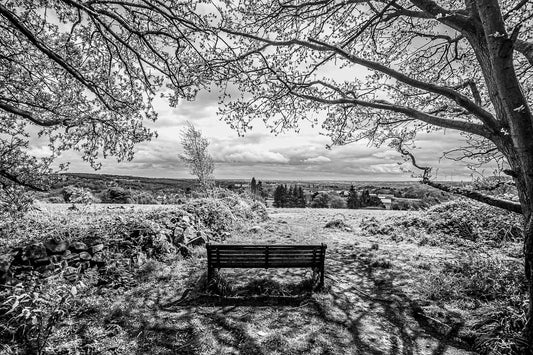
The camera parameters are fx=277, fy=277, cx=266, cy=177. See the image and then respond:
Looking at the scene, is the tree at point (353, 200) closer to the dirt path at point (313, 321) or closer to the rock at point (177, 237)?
the dirt path at point (313, 321)

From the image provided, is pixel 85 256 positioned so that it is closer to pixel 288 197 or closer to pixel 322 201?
pixel 322 201

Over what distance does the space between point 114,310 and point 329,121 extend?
5.80m

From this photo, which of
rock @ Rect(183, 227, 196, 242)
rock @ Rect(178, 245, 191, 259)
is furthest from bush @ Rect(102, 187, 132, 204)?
rock @ Rect(178, 245, 191, 259)

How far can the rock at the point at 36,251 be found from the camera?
5.34 meters

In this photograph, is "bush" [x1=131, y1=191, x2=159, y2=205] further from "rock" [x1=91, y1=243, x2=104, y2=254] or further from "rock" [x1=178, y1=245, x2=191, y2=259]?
"rock" [x1=91, y1=243, x2=104, y2=254]

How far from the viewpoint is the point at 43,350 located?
11.1 ft

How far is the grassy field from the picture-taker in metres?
3.91

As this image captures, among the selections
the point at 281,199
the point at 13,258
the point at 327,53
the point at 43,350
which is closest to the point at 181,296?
the point at 43,350

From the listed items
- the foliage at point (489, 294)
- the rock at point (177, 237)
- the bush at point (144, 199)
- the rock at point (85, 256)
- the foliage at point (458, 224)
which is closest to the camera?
the foliage at point (489, 294)

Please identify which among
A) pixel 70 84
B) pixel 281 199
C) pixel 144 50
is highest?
pixel 144 50

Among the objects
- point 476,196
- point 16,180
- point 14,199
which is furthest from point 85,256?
point 476,196

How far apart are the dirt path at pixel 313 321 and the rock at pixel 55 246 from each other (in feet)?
8.55

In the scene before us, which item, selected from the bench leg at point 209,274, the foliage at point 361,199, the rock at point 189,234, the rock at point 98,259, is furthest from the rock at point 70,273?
the foliage at point 361,199

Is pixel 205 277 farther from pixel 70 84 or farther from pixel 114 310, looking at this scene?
pixel 70 84
